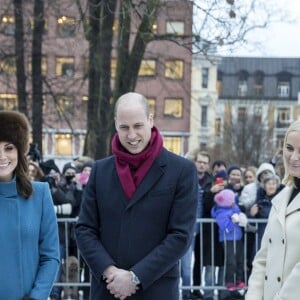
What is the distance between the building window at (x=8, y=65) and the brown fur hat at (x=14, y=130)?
14.1 meters

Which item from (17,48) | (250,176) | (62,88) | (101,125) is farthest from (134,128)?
(62,88)

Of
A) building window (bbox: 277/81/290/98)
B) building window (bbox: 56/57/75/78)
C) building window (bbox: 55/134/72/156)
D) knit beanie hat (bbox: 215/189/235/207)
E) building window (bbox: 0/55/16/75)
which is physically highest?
building window (bbox: 277/81/290/98)

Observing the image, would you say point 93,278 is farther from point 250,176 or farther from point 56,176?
point 250,176

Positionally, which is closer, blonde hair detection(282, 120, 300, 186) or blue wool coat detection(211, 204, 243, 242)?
blonde hair detection(282, 120, 300, 186)

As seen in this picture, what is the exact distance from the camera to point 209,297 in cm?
822

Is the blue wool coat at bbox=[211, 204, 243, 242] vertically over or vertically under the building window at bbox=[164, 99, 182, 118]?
under

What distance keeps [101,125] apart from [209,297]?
9098 mm

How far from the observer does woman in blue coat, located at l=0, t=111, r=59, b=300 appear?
3.59m

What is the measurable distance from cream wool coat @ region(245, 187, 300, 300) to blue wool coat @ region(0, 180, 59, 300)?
124 cm

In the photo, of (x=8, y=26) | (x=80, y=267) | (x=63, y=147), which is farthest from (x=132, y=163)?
(x=63, y=147)

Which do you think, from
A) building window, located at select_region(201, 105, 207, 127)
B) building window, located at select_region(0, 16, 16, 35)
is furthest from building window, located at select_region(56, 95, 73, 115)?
building window, located at select_region(201, 105, 207, 127)

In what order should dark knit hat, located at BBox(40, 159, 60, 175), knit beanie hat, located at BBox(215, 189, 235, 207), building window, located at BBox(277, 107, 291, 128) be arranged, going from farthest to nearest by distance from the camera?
building window, located at BBox(277, 107, 291, 128), dark knit hat, located at BBox(40, 159, 60, 175), knit beanie hat, located at BBox(215, 189, 235, 207)

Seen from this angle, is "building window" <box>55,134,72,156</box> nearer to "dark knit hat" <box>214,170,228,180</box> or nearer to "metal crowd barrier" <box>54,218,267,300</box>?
"dark knit hat" <box>214,170,228,180</box>

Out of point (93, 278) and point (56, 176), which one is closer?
point (93, 278)
